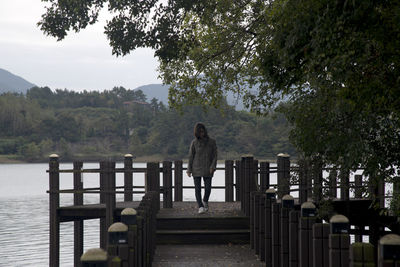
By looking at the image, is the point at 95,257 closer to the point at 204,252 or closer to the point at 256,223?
the point at 256,223

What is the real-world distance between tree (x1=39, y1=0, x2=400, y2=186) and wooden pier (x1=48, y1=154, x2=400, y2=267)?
3.54ft

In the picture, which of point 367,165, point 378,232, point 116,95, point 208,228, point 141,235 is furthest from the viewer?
point 116,95

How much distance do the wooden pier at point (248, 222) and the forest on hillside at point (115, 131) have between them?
6383cm

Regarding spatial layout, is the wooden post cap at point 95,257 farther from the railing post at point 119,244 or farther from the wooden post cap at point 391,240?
the wooden post cap at point 391,240

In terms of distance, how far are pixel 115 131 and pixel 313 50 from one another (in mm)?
105371

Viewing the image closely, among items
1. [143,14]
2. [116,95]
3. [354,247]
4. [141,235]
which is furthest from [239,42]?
[116,95]

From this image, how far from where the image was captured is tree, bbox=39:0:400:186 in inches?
284

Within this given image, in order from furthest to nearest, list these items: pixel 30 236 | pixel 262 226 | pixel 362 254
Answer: pixel 30 236, pixel 262 226, pixel 362 254

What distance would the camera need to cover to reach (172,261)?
10.1 m

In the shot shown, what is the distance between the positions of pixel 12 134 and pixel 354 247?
110964mm

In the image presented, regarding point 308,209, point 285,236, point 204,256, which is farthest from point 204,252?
point 308,209

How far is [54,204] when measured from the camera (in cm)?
1583

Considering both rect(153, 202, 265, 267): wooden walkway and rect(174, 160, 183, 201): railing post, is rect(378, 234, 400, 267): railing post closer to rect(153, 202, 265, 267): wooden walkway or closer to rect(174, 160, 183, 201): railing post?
rect(153, 202, 265, 267): wooden walkway

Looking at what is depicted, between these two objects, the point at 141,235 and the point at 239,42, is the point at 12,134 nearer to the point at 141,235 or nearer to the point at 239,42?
the point at 239,42
